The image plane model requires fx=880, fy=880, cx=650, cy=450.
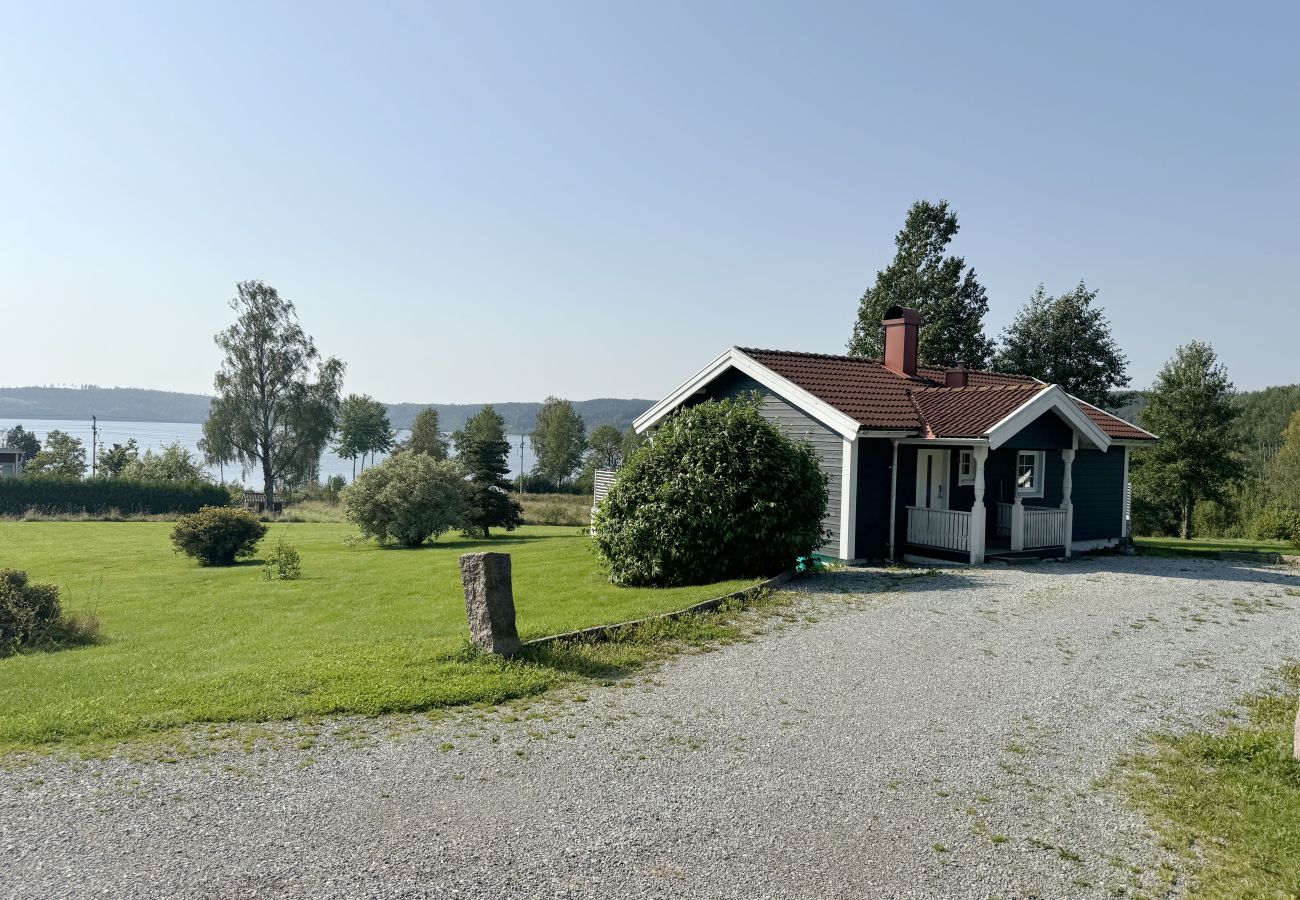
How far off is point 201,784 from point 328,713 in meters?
1.61

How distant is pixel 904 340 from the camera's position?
21781 millimetres

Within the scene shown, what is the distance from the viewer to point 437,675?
28.2 feet

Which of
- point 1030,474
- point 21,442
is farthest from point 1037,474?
point 21,442

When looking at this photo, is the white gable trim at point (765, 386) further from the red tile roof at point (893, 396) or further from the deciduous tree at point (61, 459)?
the deciduous tree at point (61, 459)

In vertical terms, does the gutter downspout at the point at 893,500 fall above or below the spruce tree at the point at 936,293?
below

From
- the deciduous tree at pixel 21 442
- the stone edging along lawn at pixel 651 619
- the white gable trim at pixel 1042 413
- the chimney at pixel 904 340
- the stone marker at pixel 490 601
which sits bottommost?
the stone edging along lawn at pixel 651 619

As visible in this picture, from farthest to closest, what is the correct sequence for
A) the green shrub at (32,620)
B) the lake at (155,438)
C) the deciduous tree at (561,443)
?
the deciduous tree at (561,443) → the lake at (155,438) → the green shrub at (32,620)

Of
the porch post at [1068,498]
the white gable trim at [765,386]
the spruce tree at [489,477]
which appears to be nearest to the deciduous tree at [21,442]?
the spruce tree at [489,477]

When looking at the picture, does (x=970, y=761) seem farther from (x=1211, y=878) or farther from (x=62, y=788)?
(x=62, y=788)

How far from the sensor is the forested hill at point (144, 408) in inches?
5984

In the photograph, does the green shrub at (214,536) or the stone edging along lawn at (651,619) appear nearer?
the stone edging along lawn at (651,619)

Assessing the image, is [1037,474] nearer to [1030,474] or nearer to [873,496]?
[1030,474]

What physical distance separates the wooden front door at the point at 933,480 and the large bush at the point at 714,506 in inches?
146

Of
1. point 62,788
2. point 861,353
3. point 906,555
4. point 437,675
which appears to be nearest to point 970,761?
point 437,675
